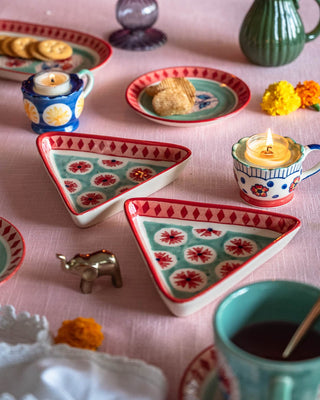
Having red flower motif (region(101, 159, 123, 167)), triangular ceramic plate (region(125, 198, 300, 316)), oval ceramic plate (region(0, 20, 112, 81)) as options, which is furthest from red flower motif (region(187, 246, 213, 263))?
oval ceramic plate (region(0, 20, 112, 81))

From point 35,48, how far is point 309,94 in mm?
567

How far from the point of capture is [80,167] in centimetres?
82

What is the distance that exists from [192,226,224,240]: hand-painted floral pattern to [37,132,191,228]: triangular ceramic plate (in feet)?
0.36

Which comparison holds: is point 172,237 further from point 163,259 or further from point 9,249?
point 9,249

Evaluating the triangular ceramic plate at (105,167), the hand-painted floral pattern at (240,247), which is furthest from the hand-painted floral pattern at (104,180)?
the hand-painted floral pattern at (240,247)

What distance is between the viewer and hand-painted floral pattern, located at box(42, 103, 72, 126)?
0.89 m

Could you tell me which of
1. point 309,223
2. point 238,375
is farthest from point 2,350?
point 309,223

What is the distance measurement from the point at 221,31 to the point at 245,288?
943 mm

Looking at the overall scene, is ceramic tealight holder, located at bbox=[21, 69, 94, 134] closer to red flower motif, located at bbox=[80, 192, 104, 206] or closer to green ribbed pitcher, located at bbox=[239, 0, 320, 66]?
red flower motif, located at bbox=[80, 192, 104, 206]

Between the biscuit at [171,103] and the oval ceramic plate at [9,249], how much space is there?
0.36 meters

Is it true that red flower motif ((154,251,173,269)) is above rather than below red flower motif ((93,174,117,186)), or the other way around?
above

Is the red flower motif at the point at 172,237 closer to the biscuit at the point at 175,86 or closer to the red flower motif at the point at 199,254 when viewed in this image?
the red flower motif at the point at 199,254

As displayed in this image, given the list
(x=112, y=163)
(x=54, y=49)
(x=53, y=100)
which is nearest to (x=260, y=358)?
(x=112, y=163)

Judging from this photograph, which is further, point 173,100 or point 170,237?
point 173,100
